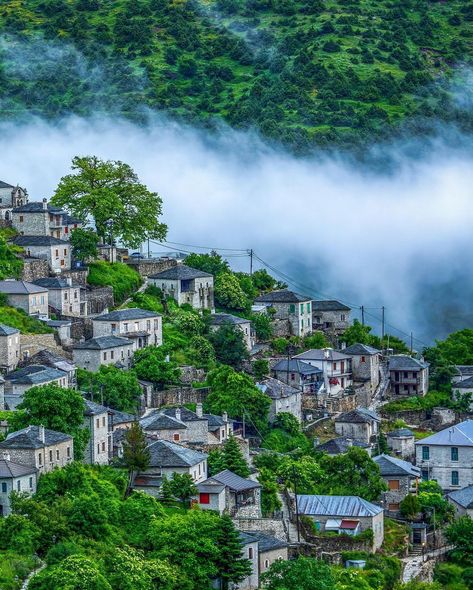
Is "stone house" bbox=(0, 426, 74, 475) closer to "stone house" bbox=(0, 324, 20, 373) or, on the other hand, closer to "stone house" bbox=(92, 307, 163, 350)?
"stone house" bbox=(0, 324, 20, 373)

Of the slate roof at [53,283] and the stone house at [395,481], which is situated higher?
the slate roof at [53,283]

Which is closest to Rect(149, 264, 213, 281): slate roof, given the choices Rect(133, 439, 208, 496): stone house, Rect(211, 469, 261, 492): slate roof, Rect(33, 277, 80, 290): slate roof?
Rect(33, 277, 80, 290): slate roof

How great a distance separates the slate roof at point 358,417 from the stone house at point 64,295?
15083 mm

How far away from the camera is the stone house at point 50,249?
110 m

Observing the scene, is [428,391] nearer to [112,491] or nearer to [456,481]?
[456,481]

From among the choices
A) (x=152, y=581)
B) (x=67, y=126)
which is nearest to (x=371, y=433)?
(x=152, y=581)

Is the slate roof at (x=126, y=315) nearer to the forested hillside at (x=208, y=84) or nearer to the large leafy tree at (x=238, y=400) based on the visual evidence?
the large leafy tree at (x=238, y=400)

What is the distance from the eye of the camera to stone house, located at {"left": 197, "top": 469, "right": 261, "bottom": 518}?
8306cm

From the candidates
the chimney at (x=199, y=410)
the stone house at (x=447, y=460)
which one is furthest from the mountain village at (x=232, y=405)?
the chimney at (x=199, y=410)

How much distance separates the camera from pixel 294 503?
87.4 meters

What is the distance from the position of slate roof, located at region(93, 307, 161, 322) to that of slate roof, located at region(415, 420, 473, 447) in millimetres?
16235

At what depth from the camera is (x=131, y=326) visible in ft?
343

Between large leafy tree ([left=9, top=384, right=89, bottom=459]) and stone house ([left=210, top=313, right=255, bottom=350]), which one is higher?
stone house ([left=210, top=313, right=255, bottom=350])

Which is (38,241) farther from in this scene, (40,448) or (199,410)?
(40,448)
